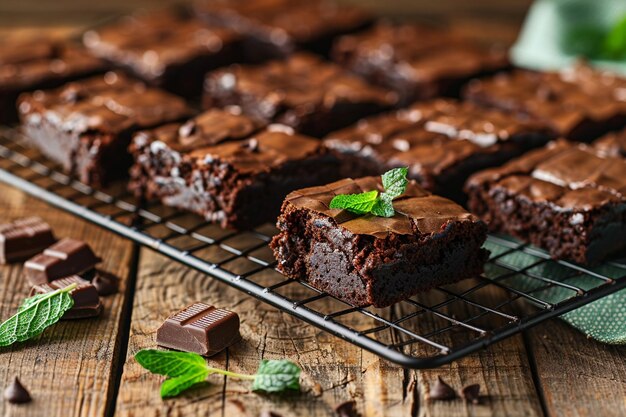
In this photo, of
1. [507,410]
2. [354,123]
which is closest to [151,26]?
[354,123]

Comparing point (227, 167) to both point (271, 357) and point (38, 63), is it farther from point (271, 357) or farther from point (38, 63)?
point (38, 63)

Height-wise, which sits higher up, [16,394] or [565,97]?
[565,97]

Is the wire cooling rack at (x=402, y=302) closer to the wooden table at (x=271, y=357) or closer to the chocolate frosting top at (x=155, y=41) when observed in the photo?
the wooden table at (x=271, y=357)

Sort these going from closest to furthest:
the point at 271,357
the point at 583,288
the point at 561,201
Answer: the point at 271,357 → the point at 583,288 → the point at 561,201

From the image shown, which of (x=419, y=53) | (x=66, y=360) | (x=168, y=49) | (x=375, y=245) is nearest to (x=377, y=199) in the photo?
(x=375, y=245)

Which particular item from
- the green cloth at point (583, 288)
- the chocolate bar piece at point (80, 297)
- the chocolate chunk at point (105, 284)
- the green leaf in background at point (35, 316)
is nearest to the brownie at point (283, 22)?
the green cloth at point (583, 288)

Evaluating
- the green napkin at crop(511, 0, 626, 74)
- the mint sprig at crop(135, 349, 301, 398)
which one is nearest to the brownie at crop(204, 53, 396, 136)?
the green napkin at crop(511, 0, 626, 74)

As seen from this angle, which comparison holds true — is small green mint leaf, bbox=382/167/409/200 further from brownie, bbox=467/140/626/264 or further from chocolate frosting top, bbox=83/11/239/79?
chocolate frosting top, bbox=83/11/239/79
